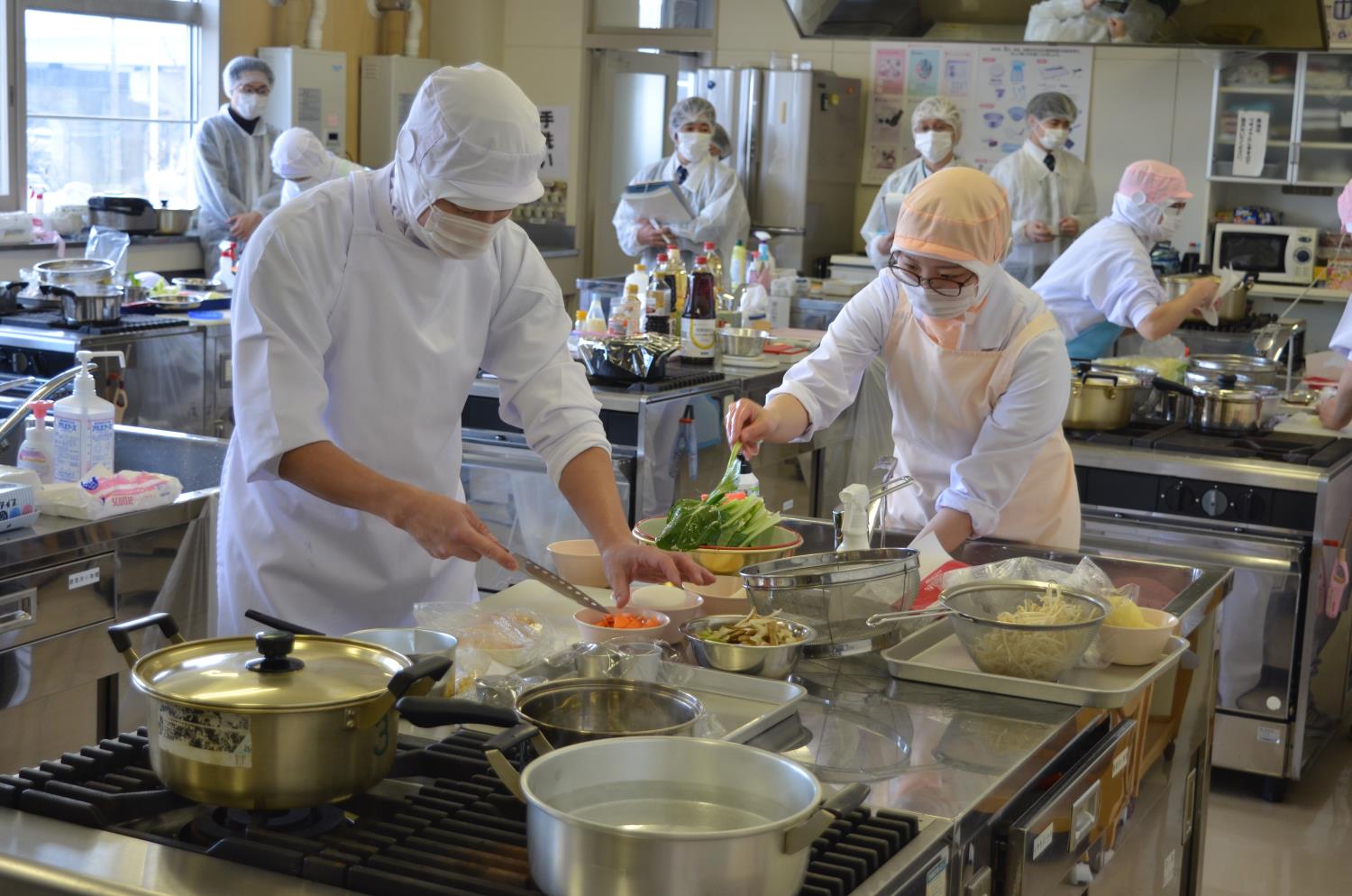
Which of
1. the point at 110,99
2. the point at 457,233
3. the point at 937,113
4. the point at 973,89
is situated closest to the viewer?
the point at 457,233

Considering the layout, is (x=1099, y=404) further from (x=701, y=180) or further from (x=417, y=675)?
(x=701, y=180)

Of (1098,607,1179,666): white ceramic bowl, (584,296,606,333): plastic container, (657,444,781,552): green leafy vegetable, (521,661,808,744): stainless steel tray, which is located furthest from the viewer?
(584,296,606,333): plastic container

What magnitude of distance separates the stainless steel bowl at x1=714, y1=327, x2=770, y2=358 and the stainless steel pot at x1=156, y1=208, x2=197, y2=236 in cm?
347

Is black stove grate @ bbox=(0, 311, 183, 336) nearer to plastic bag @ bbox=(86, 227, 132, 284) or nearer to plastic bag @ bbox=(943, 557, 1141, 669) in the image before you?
plastic bag @ bbox=(86, 227, 132, 284)

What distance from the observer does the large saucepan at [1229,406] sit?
424cm

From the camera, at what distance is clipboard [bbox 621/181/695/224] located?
620 cm

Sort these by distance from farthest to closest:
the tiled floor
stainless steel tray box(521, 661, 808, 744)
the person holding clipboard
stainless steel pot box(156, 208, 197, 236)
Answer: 1. the person holding clipboard
2. stainless steel pot box(156, 208, 197, 236)
3. the tiled floor
4. stainless steel tray box(521, 661, 808, 744)

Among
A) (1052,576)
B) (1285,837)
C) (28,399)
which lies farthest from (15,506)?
(1285,837)

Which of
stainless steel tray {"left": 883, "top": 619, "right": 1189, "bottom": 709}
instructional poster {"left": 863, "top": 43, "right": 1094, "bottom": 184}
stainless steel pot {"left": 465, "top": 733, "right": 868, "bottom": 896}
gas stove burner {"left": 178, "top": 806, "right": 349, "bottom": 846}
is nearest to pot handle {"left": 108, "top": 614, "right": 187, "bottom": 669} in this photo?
gas stove burner {"left": 178, "top": 806, "right": 349, "bottom": 846}

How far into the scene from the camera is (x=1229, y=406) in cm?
424

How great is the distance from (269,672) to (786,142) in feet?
24.1

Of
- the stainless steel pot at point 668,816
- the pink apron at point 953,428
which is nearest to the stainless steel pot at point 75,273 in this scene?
the pink apron at point 953,428

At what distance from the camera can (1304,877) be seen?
355 centimetres

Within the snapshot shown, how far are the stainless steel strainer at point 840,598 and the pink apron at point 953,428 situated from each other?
0.98m
